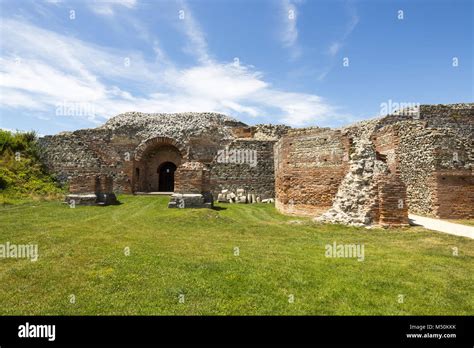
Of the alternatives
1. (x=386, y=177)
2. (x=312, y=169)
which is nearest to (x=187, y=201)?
(x=312, y=169)

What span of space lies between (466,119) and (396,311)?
24522 mm

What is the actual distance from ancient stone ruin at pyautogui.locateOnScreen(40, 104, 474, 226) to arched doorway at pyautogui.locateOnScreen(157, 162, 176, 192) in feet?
0.26

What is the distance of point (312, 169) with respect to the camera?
12.9m

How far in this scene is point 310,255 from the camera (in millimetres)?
6781

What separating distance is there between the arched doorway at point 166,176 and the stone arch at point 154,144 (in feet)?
6.63

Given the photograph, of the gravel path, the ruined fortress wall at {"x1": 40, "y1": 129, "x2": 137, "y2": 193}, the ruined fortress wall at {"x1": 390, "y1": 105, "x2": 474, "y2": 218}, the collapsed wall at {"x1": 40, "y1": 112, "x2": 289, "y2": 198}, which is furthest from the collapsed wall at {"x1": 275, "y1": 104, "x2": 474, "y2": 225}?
the ruined fortress wall at {"x1": 40, "y1": 129, "x2": 137, "y2": 193}

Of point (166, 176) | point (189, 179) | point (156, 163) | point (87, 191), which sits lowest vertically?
point (87, 191)

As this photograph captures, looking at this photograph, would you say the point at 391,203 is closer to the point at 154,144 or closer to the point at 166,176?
the point at 154,144

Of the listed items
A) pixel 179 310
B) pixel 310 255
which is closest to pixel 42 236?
pixel 179 310

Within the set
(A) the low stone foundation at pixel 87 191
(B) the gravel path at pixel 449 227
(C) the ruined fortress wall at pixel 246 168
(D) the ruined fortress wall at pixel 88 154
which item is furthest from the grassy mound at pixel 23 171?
(B) the gravel path at pixel 449 227

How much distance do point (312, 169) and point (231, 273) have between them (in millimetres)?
8293

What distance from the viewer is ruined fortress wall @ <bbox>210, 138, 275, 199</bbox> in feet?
68.8

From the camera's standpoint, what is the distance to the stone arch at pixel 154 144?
76.1 ft

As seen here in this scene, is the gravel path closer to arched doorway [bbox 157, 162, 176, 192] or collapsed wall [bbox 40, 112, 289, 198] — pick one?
collapsed wall [bbox 40, 112, 289, 198]
